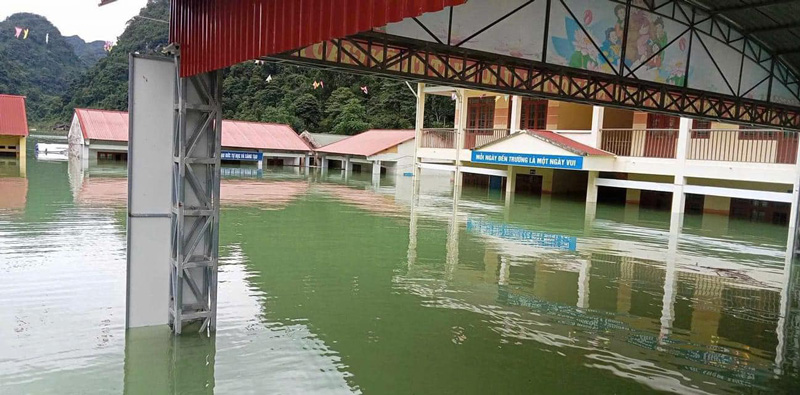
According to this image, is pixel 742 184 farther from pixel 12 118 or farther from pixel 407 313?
pixel 12 118

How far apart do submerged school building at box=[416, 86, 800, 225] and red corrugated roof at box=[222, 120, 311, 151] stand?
48.4ft

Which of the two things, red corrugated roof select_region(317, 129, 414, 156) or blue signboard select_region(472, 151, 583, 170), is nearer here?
blue signboard select_region(472, 151, 583, 170)

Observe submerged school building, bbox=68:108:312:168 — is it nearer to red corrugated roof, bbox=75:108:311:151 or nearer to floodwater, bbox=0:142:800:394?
red corrugated roof, bbox=75:108:311:151

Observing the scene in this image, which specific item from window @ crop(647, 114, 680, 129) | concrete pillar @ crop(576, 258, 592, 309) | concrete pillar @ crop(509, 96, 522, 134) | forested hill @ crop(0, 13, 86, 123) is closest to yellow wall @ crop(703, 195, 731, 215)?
window @ crop(647, 114, 680, 129)

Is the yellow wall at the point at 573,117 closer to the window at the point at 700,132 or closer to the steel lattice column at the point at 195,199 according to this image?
the window at the point at 700,132

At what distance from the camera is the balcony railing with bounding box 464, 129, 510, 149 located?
32438mm

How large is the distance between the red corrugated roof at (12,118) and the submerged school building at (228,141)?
3.54m

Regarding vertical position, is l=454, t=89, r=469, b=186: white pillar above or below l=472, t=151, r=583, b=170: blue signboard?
above

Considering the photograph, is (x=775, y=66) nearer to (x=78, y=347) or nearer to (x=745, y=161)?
(x=745, y=161)

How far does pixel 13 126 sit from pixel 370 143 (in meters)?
22.7

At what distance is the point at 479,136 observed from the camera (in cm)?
A: 3284

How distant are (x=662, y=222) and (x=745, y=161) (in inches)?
140

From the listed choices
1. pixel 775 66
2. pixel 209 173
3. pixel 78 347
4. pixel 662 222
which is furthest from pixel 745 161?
pixel 78 347

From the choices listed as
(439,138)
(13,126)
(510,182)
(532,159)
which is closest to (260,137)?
(13,126)
